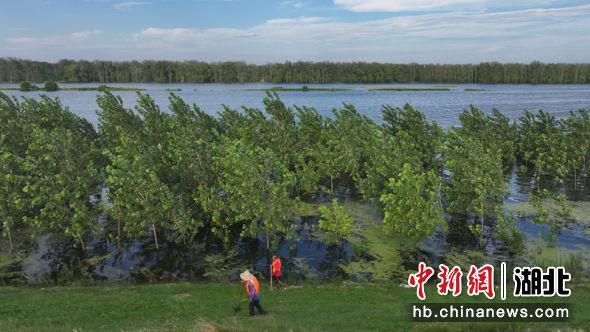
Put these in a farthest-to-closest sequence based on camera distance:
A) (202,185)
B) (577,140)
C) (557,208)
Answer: (577,140) → (557,208) → (202,185)

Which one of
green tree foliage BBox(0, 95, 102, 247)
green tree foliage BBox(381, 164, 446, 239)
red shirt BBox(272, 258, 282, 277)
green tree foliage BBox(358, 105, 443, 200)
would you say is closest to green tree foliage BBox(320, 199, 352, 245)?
green tree foliage BBox(381, 164, 446, 239)

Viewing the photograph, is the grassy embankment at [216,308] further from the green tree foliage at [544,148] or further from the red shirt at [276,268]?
the green tree foliage at [544,148]

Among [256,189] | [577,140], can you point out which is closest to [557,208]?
[577,140]

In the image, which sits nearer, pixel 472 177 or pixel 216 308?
pixel 216 308

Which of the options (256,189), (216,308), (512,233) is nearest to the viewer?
(216,308)

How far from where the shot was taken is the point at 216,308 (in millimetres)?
26906

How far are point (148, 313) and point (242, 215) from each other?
41.5 ft

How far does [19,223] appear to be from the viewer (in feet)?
156

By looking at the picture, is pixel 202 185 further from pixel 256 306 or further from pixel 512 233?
pixel 512 233

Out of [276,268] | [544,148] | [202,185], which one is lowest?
[276,268]

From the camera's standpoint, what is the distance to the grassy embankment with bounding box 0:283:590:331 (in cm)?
2225

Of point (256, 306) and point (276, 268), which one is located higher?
point (256, 306)

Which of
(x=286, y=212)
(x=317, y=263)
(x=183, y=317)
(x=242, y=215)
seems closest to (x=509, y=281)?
(x=317, y=263)

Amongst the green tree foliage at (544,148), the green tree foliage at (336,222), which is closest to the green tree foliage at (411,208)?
the green tree foliage at (336,222)
